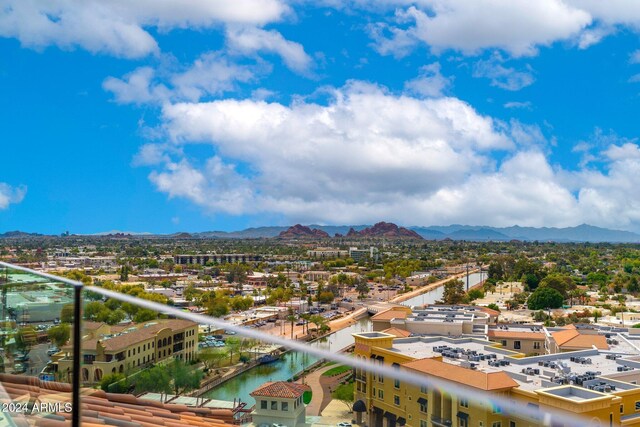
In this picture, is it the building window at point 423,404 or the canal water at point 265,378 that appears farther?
the canal water at point 265,378

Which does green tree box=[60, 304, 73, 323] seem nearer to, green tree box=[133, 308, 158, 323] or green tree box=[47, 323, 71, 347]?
green tree box=[47, 323, 71, 347]

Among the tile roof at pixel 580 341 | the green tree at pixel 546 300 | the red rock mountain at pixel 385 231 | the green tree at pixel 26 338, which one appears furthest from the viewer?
the red rock mountain at pixel 385 231

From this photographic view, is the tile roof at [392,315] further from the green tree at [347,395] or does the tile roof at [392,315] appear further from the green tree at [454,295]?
the green tree at [347,395]

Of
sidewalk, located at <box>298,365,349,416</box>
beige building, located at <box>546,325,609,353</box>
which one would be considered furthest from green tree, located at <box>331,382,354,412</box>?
beige building, located at <box>546,325,609,353</box>

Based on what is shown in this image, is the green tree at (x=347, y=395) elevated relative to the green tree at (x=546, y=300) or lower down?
elevated

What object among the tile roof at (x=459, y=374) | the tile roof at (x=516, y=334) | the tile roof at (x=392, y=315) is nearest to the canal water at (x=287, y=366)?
the tile roof at (x=459, y=374)

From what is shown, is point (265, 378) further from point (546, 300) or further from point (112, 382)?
point (546, 300)
